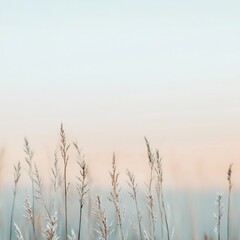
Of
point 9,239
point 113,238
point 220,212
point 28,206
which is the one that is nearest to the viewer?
point 28,206

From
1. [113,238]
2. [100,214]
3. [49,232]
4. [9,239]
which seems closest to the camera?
[49,232]

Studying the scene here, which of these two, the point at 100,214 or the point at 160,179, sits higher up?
the point at 160,179

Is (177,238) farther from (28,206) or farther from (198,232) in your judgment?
(28,206)

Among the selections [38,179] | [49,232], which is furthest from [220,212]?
[49,232]

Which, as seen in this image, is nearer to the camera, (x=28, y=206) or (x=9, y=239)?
(x=28, y=206)

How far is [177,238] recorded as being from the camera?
124 inches

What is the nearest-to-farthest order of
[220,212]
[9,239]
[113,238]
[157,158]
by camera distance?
[220,212], [157,158], [9,239], [113,238]

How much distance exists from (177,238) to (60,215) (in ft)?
2.19

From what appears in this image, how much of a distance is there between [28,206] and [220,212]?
829mm

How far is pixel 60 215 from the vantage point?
3.38 metres

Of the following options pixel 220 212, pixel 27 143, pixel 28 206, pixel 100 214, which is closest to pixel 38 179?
pixel 27 143

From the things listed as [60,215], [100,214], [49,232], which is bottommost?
[49,232]

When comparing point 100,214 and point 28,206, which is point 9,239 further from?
point 100,214

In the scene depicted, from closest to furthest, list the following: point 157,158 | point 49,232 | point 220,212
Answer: point 49,232 → point 220,212 → point 157,158
